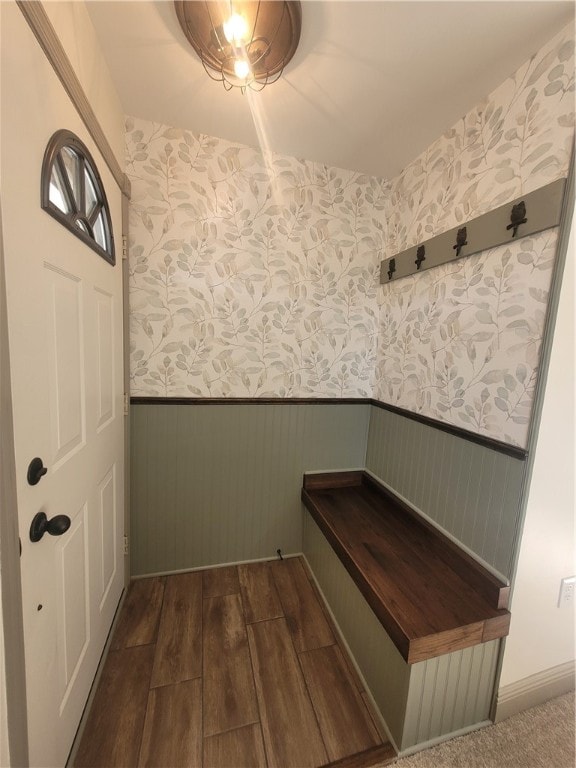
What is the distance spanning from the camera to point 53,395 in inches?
32.1

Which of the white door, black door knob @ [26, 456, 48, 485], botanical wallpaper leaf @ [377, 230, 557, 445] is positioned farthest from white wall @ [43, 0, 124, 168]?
botanical wallpaper leaf @ [377, 230, 557, 445]

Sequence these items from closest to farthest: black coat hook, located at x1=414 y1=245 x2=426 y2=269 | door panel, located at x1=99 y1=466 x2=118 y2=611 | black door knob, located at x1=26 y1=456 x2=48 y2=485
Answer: black door knob, located at x1=26 y1=456 x2=48 y2=485, door panel, located at x1=99 y1=466 x2=118 y2=611, black coat hook, located at x1=414 y1=245 x2=426 y2=269

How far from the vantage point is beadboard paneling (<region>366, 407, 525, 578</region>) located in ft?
3.69

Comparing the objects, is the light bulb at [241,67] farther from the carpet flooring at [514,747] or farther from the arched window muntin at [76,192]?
the carpet flooring at [514,747]

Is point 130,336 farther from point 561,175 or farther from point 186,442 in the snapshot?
point 561,175

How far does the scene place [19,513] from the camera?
0.66 m


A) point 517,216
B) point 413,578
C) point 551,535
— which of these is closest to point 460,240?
point 517,216

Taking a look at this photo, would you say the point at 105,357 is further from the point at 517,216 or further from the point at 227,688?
the point at 517,216

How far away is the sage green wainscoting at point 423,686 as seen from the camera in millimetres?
1016

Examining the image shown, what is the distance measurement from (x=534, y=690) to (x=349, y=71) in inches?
104

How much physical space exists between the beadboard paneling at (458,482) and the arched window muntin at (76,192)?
1677 mm

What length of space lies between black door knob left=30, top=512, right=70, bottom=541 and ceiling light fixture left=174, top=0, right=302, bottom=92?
1.54m

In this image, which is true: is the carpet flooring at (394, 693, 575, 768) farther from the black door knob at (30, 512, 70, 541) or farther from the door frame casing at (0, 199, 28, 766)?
the black door knob at (30, 512, 70, 541)

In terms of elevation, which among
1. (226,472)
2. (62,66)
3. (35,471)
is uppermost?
(62,66)
